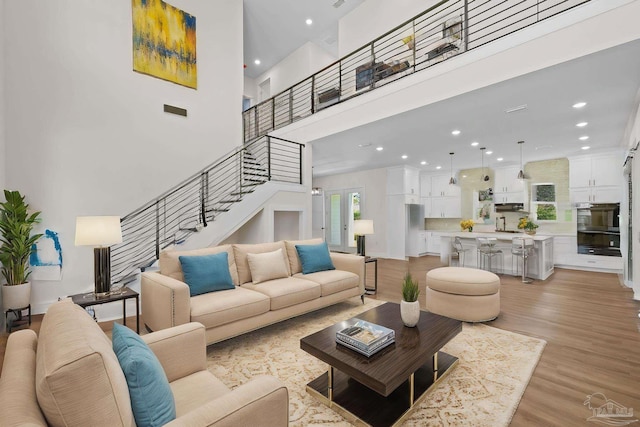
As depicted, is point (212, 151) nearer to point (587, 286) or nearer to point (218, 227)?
point (218, 227)

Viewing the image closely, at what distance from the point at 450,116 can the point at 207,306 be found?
4308 mm

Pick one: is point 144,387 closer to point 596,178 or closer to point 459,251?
point 459,251

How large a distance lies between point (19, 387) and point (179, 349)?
77cm

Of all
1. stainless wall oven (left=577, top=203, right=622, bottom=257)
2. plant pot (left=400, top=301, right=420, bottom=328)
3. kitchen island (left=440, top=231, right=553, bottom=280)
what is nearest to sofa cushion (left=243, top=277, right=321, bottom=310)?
plant pot (left=400, top=301, right=420, bottom=328)

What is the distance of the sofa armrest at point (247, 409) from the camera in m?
0.96

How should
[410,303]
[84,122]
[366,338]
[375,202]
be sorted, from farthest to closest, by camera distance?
[375,202] → [84,122] → [410,303] → [366,338]

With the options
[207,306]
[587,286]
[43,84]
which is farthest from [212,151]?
[587,286]

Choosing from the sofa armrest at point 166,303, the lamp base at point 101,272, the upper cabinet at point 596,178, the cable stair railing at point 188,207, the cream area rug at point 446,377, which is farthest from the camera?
the upper cabinet at point 596,178

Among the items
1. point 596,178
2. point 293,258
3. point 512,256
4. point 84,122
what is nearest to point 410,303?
point 293,258

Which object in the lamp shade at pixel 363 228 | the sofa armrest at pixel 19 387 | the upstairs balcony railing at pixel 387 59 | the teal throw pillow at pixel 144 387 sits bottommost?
the teal throw pillow at pixel 144 387

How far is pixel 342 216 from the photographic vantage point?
10086 millimetres

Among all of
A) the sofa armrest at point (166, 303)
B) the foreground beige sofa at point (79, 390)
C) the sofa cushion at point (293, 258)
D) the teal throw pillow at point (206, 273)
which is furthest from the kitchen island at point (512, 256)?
the foreground beige sofa at point (79, 390)

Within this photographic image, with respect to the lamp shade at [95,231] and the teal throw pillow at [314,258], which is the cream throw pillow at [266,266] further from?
the lamp shade at [95,231]

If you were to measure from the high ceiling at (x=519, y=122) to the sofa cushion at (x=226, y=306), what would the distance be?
138 inches
